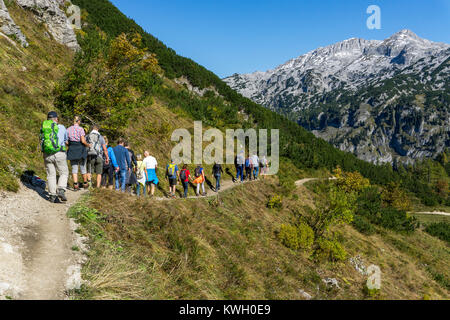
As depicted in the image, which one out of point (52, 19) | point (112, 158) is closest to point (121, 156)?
point (112, 158)

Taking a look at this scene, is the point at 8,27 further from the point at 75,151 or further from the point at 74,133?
the point at 75,151

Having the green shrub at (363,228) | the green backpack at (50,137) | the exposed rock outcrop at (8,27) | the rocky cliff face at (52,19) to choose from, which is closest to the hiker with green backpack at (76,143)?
the green backpack at (50,137)

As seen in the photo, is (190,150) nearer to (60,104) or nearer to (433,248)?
(60,104)

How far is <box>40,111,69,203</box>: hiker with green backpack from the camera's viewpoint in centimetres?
608

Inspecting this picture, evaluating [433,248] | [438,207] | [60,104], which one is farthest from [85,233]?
[438,207]

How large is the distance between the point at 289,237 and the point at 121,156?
870 centimetres

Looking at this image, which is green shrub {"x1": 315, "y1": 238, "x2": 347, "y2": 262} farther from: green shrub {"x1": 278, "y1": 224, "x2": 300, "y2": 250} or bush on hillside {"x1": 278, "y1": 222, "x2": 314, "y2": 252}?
green shrub {"x1": 278, "y1": 224, "x2": 300, "y2": 250}

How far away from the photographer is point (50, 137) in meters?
6.07

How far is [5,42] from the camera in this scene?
12633 millimetres

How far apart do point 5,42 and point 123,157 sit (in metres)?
9.51

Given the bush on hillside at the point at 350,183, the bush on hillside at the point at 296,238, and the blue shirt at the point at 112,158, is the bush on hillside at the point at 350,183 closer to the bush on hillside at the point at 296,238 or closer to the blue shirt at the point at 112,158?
the bush on hillside at the point at 296,238

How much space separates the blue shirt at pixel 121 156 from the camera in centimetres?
908

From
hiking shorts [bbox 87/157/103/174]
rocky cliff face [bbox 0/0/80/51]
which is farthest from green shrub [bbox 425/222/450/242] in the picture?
rocky cliff face [bbox 0/0/80/51]

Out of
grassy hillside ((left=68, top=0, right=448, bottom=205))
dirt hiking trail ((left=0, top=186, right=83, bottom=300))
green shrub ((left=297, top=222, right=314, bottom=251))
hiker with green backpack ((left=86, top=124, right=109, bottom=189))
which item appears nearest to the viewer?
dirt hiking trail ((left=0, top=186, right=83, bottom=300))
